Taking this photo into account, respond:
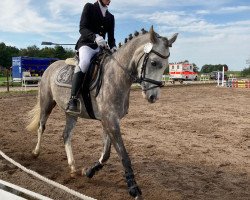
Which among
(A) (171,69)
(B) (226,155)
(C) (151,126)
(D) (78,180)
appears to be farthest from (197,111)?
(A) (171,69)

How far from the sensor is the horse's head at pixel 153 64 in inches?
191

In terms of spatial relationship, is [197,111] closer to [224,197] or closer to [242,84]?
[224,197]

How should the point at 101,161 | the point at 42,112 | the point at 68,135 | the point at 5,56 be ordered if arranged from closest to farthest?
the point at 101,161 → the point at 68,135 → the point at 42,112 → the point at 5,56

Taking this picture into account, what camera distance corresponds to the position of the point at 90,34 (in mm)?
6059

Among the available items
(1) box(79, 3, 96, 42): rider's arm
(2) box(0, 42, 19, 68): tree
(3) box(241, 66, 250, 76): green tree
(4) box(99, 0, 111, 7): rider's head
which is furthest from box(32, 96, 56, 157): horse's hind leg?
(2) box(0, 42, 19, 68): tree

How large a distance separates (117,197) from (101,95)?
5.34ft

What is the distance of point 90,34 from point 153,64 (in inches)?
65.8

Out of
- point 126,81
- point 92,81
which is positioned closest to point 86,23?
point 92,81

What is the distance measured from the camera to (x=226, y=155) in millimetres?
8148

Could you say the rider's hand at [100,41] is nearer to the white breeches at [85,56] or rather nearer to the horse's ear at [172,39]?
the white breeches at [85,56]

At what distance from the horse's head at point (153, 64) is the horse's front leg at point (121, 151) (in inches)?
28.9

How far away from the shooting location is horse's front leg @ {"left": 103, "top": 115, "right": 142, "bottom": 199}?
16.3 feet

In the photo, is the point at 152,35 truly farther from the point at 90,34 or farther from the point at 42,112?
the point at 42,112

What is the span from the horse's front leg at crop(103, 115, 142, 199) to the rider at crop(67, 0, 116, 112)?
3.51 feet
